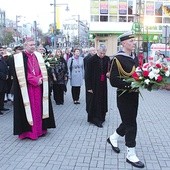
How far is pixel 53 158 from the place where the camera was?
5.80m

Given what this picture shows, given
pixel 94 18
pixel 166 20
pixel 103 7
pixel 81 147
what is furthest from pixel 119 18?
pixel 81 147

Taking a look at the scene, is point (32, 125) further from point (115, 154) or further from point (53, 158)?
point (115, 154)

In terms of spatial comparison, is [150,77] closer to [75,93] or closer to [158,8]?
[75,93]

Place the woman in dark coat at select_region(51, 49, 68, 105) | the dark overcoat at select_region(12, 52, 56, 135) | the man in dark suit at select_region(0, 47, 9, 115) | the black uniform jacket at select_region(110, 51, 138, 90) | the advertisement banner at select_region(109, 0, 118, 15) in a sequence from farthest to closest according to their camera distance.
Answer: the advertisement banner at select_region(109, 0, 118, 15) < the woman in dark coat at select_region(51, 49, 68, 105) < the man in dark suit at select_region(0, 47, 9, 115) < the dark overcoat at select_region(12, 52, 56, 135) < the black uniform jacket at select_region(110, 51, 138, 90)

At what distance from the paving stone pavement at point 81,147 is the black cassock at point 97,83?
1.37 ft

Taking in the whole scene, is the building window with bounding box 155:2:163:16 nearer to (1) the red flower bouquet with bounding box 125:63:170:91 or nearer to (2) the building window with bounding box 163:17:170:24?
(2) the building window with bounding box 163:17:170:24

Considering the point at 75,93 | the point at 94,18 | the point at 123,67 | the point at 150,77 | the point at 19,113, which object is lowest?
the point at 75,93

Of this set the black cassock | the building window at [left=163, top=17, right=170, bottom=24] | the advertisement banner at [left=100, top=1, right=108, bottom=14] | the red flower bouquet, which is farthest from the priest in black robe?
the building window at [left=163, top=17, right=170, bottom=24]

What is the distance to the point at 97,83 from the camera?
26.8 ft

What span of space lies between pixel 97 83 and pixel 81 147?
2.10 metres

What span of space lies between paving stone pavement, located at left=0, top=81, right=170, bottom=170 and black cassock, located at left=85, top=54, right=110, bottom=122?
417 mm

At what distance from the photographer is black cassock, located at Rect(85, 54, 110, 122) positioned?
26.7 feet

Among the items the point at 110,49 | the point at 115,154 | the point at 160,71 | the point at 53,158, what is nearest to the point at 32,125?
the point at 53,158

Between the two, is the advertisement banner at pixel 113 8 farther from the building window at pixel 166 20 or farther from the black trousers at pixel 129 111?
the black trousers at pixel 129 111
